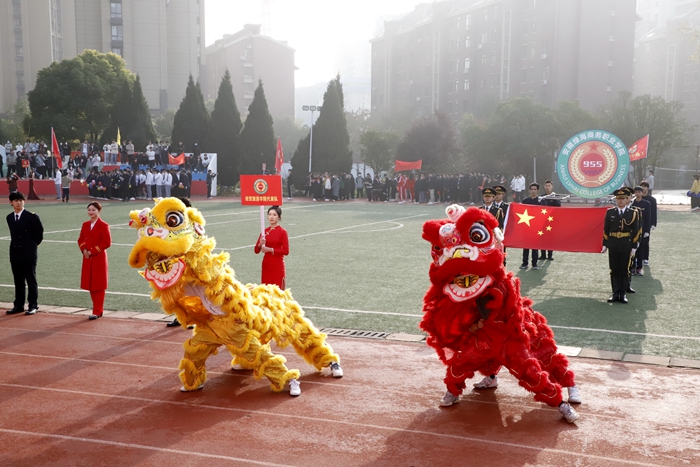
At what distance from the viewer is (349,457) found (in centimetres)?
533

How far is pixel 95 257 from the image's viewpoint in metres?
10.3

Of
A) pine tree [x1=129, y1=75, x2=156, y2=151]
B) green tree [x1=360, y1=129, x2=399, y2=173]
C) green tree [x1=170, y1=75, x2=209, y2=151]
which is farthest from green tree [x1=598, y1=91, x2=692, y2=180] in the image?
pine tree [x1=129, y1=75, x2=156, y2=151]

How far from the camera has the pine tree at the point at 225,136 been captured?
47688 mm

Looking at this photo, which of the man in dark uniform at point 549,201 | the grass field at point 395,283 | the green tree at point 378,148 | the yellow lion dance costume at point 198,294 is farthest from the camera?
the green tree at point 378,148

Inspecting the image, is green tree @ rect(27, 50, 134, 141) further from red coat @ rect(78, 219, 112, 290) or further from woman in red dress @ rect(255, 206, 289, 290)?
woman in red dress @ rect(255, 206, 289, 290)

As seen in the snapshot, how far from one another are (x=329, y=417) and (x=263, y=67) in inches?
3807

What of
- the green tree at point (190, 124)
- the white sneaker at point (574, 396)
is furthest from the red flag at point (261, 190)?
the green tree at point (190, 124)

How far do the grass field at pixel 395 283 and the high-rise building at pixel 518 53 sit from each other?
39873 millimetres

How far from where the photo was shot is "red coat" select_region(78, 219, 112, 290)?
33.6 ft

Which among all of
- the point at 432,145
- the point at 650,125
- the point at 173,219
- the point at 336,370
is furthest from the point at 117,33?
the point at 336,370

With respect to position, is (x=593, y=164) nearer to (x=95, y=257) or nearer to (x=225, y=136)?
(x=95, y=257)

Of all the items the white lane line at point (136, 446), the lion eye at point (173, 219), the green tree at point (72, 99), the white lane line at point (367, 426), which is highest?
the green tree at point (72, 99)

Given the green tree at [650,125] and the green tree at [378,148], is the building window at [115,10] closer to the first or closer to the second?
the green tree at [378,148]

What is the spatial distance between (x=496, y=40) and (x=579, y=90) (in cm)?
1180
